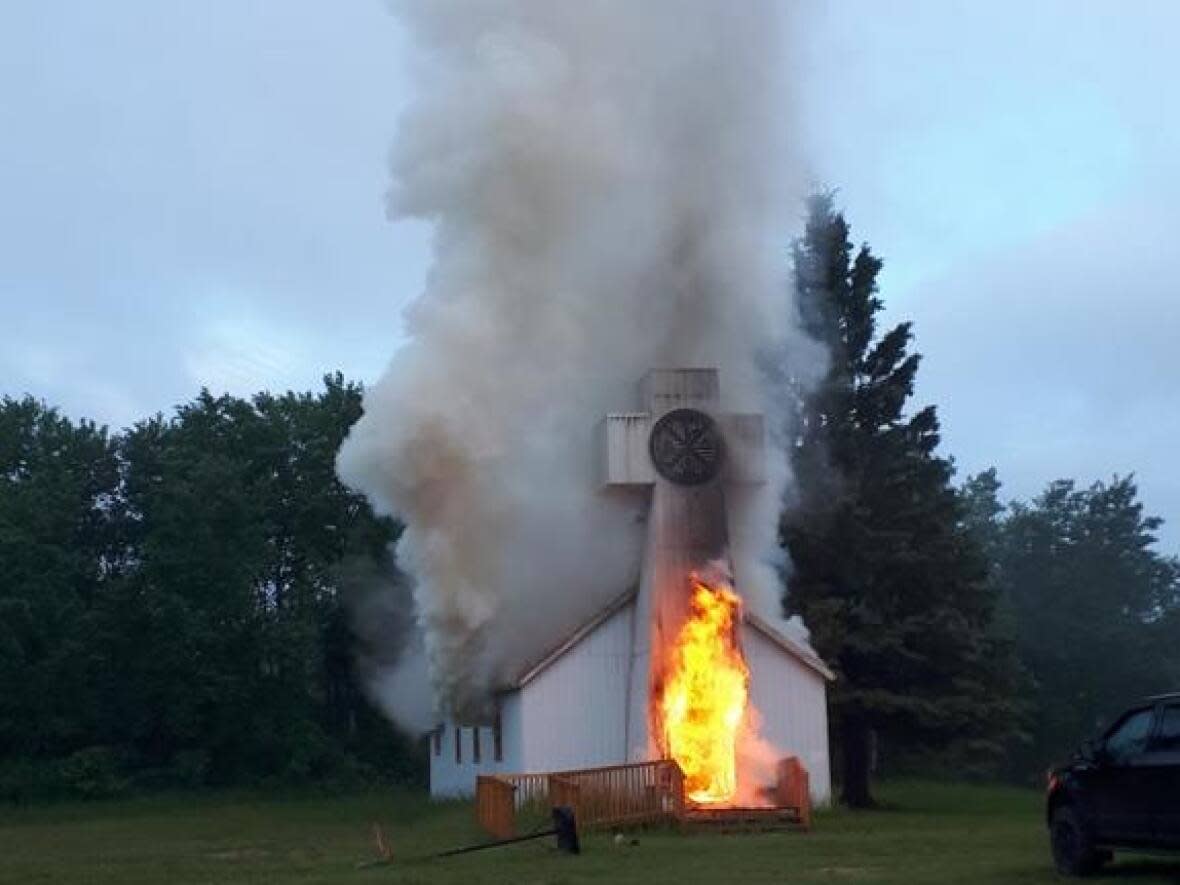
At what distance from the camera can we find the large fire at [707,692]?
3066 centimetres

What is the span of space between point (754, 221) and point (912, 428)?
38.6ft

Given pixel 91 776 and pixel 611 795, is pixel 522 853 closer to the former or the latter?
pixel 611 795

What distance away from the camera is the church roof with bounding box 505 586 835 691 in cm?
3534

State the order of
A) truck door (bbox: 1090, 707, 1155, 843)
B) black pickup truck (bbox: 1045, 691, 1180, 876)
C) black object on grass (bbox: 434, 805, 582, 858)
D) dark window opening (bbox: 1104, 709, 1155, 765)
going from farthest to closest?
black object on grass (bbox: 434, 805, 582, 858), dark window opening (bbox: 1104, 709, 1155, 765), truck door (bbox: 1090, 707, 1155, 843), black pickup truck (bbox: 1045, 691, 1180, 876)

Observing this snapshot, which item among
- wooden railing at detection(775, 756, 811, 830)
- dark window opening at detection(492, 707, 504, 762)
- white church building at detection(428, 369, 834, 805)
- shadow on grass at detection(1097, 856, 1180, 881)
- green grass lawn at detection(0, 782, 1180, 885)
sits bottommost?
green grass lawn at detection(0, 782, 1180, 885)

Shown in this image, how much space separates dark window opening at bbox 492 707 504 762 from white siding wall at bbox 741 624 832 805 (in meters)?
6.46

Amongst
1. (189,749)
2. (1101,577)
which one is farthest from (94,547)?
(1101,577)

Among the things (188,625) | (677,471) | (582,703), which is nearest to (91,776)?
(188,625)

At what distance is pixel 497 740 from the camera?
3884 cm

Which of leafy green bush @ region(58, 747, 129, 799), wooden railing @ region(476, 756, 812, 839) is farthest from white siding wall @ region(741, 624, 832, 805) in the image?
leafy green bush @ region(58, 747, 129, 799)

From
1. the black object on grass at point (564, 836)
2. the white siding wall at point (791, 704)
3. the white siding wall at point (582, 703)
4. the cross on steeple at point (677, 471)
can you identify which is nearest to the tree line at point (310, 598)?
the white siding wall at point (791, 704)

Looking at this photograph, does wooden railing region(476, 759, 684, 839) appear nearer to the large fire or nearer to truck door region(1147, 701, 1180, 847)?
the large fire

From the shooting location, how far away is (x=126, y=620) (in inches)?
2237

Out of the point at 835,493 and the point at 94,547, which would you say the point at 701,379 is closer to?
the point at 835,493
